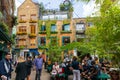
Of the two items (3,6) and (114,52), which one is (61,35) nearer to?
(3,6)


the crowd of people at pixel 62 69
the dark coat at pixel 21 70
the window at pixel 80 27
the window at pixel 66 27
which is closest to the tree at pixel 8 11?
the crowd of people at pixel 62 69

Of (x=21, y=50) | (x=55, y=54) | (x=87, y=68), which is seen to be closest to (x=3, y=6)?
(x=55, y=54)

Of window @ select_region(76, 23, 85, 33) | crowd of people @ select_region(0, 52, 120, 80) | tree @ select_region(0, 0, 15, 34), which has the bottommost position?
crowd of people @ select_region(0, 52, 120, 80)

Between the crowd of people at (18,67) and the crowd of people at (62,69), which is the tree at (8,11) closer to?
the crowd of people at (62,69)

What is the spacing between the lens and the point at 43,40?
68.5 m

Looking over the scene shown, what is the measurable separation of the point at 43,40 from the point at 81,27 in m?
7.78

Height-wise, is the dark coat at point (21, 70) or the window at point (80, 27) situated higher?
the window at point (80, 27)

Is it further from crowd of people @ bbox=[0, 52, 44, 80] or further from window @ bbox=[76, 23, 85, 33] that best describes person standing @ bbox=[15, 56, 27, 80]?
window @ bbox=[76, 23, 85, 33]

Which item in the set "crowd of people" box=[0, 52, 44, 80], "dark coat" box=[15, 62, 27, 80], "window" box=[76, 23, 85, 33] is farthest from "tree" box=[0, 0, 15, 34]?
"window" box=[76, 23, 85, 33]

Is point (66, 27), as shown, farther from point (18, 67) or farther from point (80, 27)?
point (18, 67)

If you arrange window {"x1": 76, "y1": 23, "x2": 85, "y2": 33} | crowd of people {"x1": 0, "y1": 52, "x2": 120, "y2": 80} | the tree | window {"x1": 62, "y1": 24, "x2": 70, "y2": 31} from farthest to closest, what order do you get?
window {"x1": 62, "y1": 24, "x2": 70, "y2": 31}
window {"x1": 76, "y1": 23, "x2": 85, "y2": 33}
the tree
crowd of people {"x1": 0, "y1": 52, "x2": 120, "y2": 80}

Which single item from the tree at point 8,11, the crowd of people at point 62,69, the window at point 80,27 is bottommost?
the crowd of people at point 62,69

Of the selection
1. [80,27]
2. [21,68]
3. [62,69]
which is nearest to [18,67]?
[21,68]

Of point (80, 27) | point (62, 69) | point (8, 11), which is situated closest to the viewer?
point (62, 69)
